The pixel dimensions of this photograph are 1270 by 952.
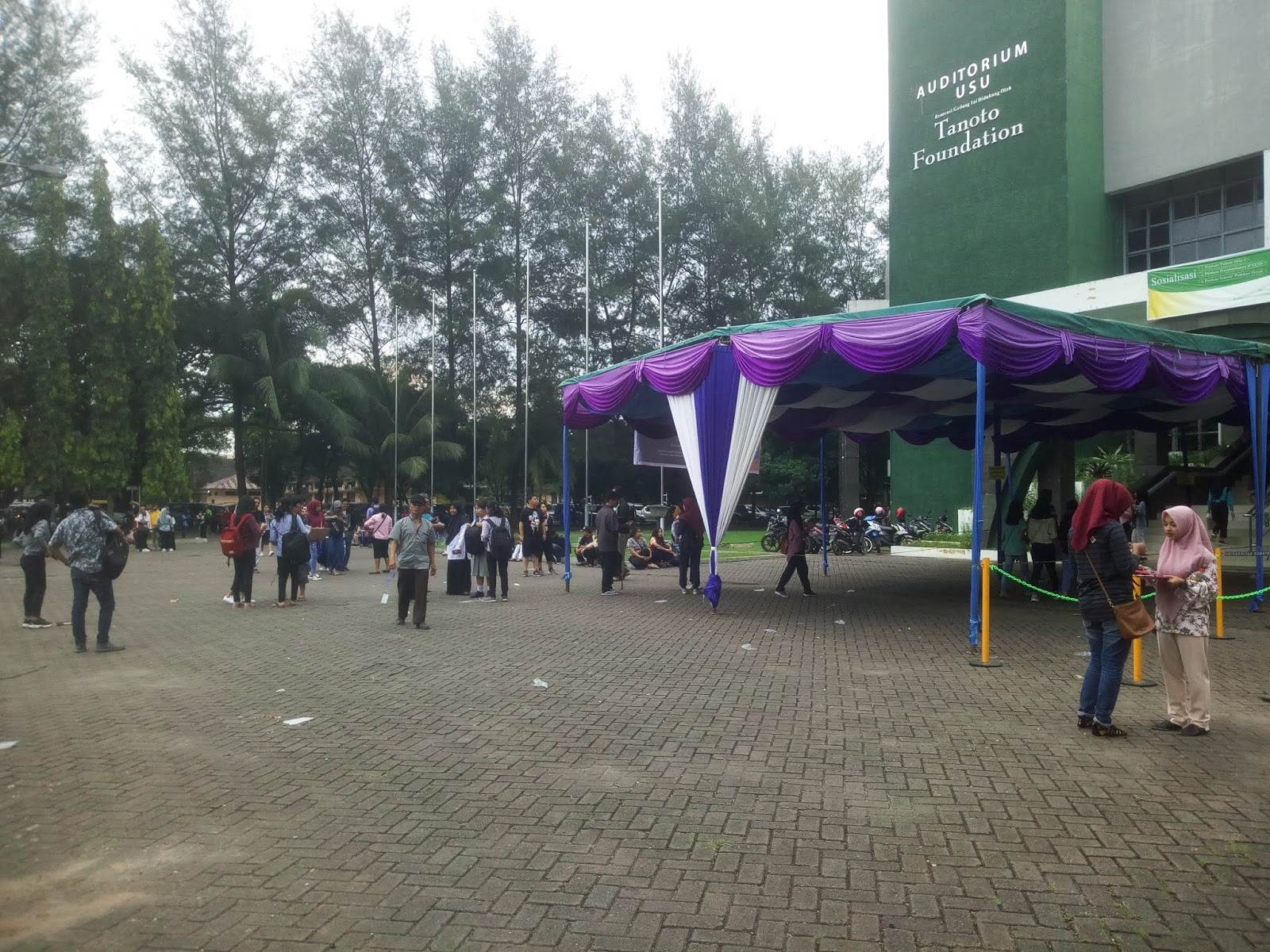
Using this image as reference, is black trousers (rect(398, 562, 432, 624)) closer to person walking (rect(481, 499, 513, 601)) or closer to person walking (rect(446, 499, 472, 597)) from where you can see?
person walking (rect(481, 499, 513, 601))

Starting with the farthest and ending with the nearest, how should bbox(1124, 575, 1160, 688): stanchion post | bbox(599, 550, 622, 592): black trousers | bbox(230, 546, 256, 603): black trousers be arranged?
bbox(599, 550, 622, 592): black trousers → bbox(230, 546, 256, 603): black trousers → bbox(1124, 575, 1160, 688): stanchion post

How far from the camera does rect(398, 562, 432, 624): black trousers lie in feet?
37.7

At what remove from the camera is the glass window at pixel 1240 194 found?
24.8 m

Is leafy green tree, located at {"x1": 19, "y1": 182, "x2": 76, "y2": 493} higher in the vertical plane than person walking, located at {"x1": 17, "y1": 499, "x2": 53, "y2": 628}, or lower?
higher

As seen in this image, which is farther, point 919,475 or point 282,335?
point 282,335

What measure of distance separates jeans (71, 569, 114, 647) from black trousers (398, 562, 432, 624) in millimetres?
3138

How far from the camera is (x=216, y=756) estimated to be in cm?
598

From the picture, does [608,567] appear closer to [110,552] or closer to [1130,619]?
[110,552]

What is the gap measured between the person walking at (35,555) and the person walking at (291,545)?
121 inches

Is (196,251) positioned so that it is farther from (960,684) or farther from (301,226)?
(960,684)

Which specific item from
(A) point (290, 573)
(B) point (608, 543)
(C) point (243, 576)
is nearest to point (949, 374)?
(B) point (608, 543)

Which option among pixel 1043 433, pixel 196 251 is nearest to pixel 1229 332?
pixel 1043 433

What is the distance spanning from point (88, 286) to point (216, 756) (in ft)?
110

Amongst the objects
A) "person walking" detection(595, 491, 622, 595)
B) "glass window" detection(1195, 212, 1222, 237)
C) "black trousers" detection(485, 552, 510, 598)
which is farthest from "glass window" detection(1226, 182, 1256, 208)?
"black trousers" detection(485, 552, 510, 598)
